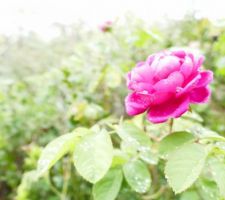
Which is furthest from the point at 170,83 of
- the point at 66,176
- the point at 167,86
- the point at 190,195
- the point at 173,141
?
A: the point at 66,176

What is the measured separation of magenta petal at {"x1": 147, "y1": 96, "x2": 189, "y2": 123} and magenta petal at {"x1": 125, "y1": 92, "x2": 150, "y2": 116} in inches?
0.7

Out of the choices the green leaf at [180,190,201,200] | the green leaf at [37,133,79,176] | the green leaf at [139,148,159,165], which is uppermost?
the green leaf at [37,133,79,176]

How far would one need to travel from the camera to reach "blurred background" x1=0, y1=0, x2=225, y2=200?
1.89m

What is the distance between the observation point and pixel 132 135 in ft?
3.22

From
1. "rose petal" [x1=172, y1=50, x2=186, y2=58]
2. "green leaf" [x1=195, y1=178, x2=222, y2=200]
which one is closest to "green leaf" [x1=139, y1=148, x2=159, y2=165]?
"green leaf" [x1=195, y1=178, x2=222, y2=200]

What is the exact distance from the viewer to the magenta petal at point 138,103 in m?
0.90

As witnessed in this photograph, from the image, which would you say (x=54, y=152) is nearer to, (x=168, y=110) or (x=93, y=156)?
(x=93, y=156)

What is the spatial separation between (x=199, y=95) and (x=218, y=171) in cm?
16

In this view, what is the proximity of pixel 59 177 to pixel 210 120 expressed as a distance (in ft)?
3.41

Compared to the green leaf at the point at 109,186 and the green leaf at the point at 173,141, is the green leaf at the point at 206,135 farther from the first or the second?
the green leaf at the point at 109,186

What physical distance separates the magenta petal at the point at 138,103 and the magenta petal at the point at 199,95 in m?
0.09

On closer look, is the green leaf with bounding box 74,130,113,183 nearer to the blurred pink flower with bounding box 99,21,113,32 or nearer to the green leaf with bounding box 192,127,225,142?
the green leaf with bounding box 192,127,225,142

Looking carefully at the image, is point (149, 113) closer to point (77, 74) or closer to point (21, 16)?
point (77, 74)

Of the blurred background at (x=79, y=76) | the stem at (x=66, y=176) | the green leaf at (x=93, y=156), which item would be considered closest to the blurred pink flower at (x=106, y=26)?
the blurred background at (x=79, y=76)
